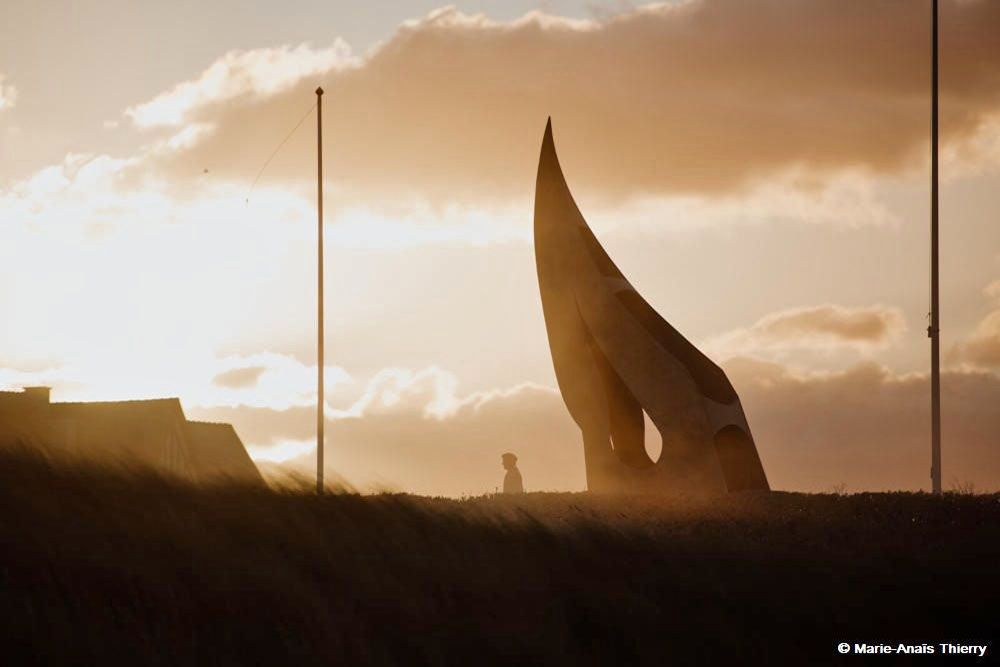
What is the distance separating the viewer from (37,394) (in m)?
33.8

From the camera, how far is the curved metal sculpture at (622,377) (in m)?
28.1

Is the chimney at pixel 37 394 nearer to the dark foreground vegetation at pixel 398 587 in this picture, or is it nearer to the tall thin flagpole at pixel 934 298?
the dark foreground vegetation at pixel 398 587

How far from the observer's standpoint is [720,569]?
16.5m

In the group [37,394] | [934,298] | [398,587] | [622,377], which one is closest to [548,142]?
[622,377]

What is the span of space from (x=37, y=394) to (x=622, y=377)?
14255mm

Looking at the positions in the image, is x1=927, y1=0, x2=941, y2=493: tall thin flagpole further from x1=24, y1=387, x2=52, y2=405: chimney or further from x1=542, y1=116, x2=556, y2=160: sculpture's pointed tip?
x1=24, y1=387, x2=52, y2=405: chimney

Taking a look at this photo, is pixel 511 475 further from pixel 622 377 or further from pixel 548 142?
pixel 548 142

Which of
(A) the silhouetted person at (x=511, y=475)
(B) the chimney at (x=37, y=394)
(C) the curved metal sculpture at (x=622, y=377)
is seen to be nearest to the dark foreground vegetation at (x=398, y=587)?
(C) the curved metal sculpture at (x=622, y=377)

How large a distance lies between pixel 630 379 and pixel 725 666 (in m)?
15.4

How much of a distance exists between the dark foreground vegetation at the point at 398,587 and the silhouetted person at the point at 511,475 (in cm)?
1183

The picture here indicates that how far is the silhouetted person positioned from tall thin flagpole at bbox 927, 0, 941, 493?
8488 millimetres

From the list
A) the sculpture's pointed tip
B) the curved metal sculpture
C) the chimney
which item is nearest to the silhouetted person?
the curved metal sculpture

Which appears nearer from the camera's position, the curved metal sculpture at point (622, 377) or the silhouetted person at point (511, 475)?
the curved metal sculpture at point (622, 377)

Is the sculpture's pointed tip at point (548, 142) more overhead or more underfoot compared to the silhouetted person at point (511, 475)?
more overhead
